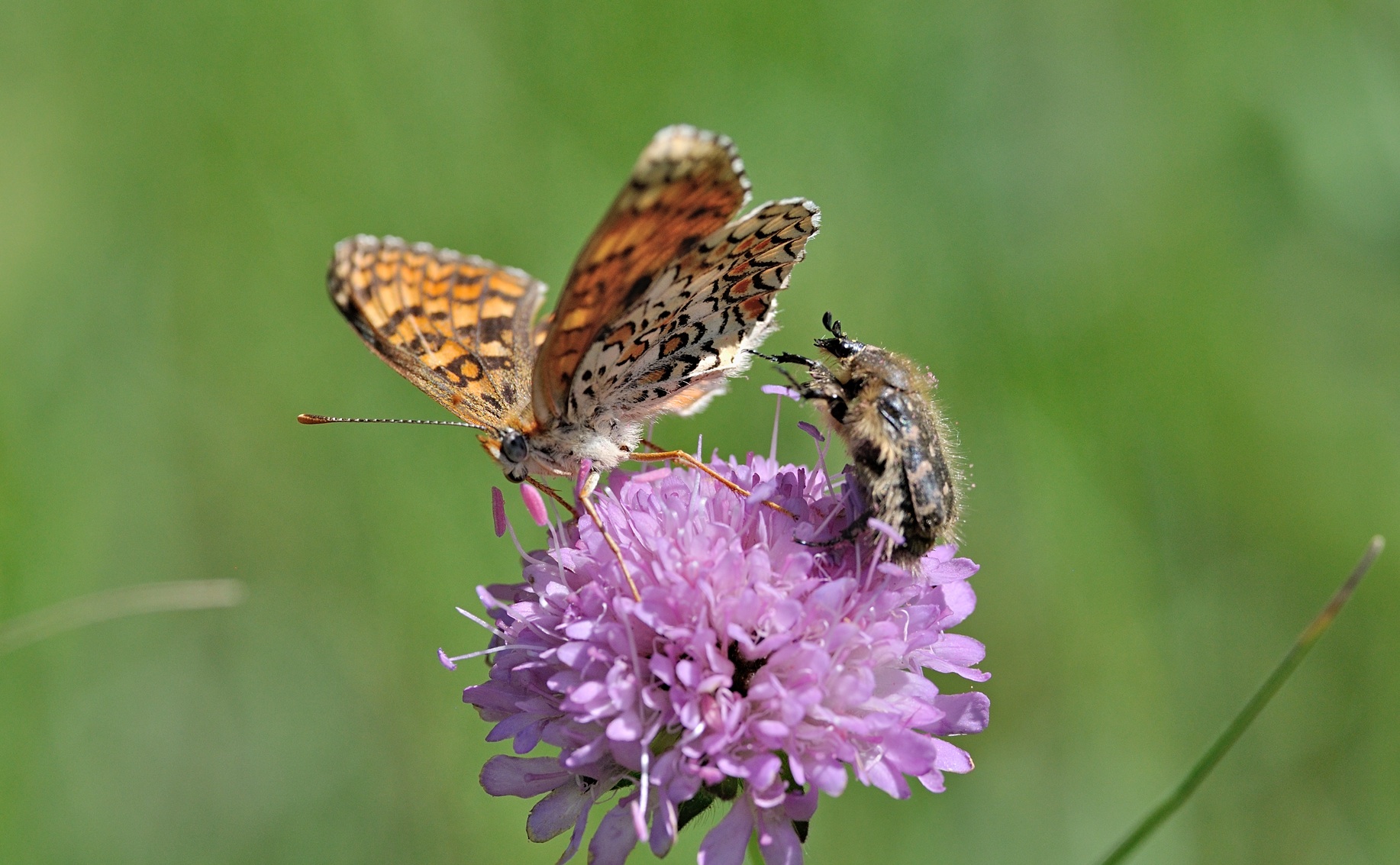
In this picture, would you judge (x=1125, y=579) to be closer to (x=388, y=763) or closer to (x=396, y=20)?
(x=388, y=763)

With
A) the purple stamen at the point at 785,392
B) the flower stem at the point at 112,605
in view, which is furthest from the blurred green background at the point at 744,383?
the purple stamen at the point at 785,392

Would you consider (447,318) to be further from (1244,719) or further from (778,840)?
(1244,719)

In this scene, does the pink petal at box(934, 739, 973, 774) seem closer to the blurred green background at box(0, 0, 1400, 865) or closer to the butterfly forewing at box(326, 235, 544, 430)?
the butterfly forewing at box(326, 235, 544, 430)

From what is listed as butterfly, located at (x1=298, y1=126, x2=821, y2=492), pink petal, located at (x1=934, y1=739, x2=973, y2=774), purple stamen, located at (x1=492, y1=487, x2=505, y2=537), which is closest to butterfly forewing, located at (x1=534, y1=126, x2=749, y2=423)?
butterfly, located at (x1=298, y1=126, x2=821, y2=492)

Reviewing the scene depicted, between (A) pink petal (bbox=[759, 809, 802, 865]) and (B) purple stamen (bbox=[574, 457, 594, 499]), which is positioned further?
(B) purple stamen (bbox=[574, 457, 594, 499])

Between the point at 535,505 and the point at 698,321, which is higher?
the point at 698,321

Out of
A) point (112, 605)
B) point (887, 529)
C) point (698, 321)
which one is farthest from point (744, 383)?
point (887, 529)

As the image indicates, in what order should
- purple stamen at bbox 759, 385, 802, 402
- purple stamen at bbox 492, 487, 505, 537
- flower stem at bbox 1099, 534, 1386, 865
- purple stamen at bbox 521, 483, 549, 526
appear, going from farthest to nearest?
purple stamen at bbox 492, 487, 505, 537 < purple stamen at bbox 521, 483, 549, 526 < purple stamen at bbox 759, 385, 802, 402 < flower stem at bbox 1099, 534, 1386, 865
